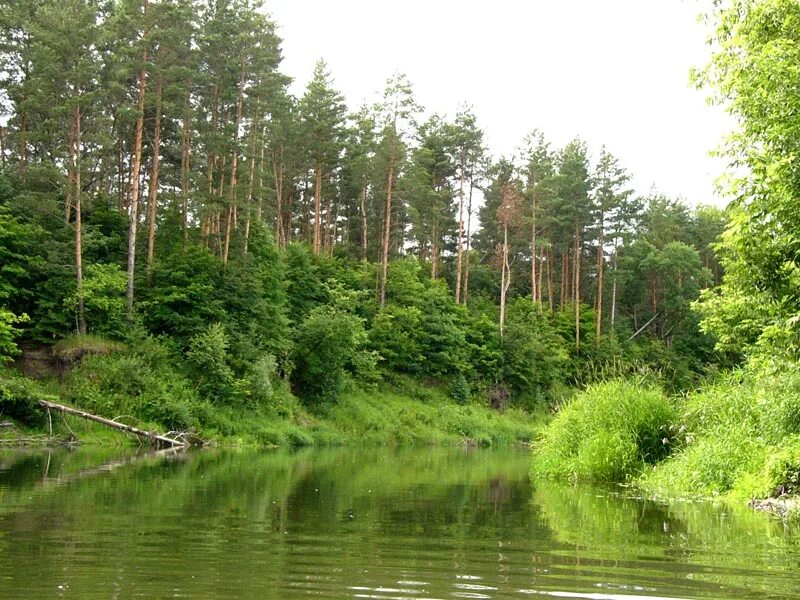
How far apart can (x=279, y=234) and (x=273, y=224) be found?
17.1ft

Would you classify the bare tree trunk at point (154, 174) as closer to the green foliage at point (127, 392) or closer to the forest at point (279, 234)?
the forest at point (279, 234)

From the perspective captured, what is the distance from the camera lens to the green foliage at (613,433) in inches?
698

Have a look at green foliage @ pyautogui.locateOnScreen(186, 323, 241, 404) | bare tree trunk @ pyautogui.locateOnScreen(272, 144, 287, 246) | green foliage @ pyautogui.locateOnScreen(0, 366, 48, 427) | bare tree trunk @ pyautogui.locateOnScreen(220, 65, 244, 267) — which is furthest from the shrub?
bare tree trunk @ pyautogui.locateOnScreen(272, 144, 287, 246)

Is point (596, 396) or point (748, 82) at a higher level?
point (748, 82)

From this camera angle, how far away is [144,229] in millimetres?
42219

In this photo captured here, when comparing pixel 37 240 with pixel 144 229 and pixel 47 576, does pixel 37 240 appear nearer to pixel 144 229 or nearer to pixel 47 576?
pixel 144 229

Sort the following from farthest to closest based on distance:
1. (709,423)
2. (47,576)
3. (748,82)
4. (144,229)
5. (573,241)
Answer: (573,241)
(144,229)
(709,423)
(748,82)
(47,576)

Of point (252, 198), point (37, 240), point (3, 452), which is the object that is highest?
point (252, 198)

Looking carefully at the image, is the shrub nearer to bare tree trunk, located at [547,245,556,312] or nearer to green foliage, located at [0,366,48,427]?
green foliage, located at [0,366,48,427]

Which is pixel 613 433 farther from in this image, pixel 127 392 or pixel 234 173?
pixel 234 173

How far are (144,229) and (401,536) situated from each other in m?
35.6

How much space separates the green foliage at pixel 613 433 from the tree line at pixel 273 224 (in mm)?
5023

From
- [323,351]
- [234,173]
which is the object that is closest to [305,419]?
[323,351]

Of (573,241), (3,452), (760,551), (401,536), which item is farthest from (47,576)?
(573,241)
